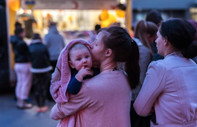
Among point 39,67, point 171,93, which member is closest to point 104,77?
point 171,93

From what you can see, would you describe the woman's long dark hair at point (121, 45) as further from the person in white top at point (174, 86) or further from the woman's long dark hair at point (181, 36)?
the woman's long dark hair at point (181, 36)

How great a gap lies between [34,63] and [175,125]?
4.57 metres

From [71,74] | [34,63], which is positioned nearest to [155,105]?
[71,74]

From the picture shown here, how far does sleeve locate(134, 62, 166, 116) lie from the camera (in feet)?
6.17

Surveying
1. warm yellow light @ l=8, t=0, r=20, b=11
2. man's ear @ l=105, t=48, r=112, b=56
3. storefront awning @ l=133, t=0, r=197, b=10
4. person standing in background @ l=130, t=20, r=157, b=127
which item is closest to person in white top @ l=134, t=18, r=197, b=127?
man's ear @ l=105, t=48, r=112, b=56

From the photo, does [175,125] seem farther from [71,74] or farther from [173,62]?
[71,74]

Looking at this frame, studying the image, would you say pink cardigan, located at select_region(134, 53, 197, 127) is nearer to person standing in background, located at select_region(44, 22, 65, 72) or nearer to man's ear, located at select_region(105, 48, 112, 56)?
man's ear, located at select_region(105, 48, 112, 56)

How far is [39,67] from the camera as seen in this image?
19.7 ft

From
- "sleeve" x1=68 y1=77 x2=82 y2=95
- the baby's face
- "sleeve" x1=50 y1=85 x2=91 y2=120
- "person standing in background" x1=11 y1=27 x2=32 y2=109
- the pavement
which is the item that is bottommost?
the pavement

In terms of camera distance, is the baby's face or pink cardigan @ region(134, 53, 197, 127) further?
pink cardigan @ region(134, 53, 197, 127)

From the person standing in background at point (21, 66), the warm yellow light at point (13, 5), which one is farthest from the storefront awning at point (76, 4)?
the person standing in background at point (21, 66)

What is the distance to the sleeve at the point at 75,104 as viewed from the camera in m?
1.70

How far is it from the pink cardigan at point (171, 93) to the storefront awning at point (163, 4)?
60.3 feet

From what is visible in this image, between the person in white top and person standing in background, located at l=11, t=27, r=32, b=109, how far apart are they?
4.75 m
